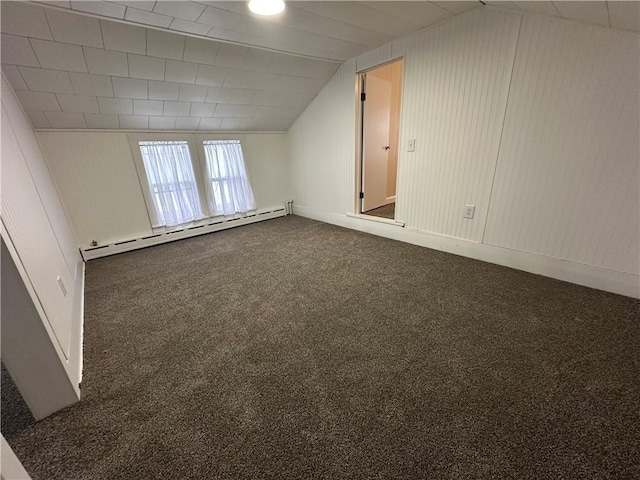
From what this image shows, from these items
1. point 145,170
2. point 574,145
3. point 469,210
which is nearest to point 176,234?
point 145,170

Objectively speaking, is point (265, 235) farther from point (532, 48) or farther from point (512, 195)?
point (532, 48)

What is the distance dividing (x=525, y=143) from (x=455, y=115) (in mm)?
638

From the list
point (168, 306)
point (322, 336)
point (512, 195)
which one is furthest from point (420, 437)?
point (512, 195)

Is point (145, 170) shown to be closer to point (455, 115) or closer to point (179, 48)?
point (179, 48)

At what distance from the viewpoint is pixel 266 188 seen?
4438 mm

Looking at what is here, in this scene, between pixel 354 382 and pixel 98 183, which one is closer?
pixel 354 382

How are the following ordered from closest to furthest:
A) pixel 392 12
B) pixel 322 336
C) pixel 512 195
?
pixel 322 336 < pixel 392 12 < pixel 512 195

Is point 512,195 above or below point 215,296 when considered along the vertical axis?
above

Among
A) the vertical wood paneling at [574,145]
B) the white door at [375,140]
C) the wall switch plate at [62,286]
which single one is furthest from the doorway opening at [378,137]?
the wall switch plate at [62,286]

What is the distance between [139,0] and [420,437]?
2.84 meters

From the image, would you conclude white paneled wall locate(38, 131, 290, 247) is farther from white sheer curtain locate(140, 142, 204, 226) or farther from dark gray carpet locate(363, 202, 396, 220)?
dark gray carpet locate(363, 202, 396, 220)

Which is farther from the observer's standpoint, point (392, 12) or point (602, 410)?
point (392, 12)

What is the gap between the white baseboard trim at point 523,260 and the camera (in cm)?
196

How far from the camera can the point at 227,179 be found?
3.92 m
